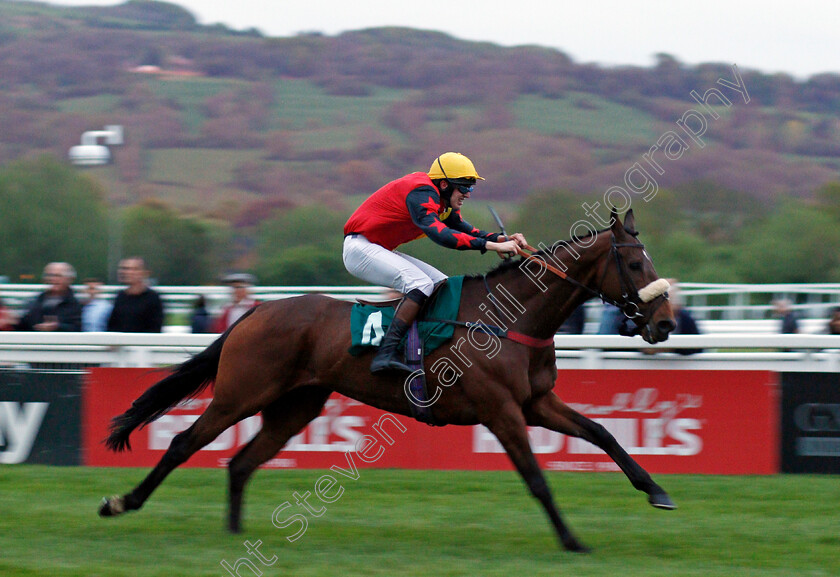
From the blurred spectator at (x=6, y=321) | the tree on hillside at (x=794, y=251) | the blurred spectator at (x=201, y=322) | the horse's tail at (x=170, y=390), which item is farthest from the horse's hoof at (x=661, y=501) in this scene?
the tree on hillside at (x=794, y=251)

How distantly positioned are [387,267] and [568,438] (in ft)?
7.58

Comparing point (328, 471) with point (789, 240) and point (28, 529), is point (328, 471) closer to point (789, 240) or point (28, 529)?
point (28, 529)

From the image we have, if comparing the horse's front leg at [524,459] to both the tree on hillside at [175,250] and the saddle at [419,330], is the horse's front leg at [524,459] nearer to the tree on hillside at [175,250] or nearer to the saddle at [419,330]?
the saddle at [419,330]

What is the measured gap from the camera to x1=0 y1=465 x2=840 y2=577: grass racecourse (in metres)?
4.39

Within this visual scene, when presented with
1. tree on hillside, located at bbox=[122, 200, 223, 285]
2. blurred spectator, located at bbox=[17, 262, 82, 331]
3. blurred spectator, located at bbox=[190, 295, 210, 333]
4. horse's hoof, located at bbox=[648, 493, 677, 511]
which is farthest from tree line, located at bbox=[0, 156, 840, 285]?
horse's hoof, located at bbox=[648, 493, 677, 511]

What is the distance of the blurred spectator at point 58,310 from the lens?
7.70m

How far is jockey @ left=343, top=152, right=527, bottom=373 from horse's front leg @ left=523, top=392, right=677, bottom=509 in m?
0.73

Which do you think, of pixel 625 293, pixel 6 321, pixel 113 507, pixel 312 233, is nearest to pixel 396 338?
pixel 625 293

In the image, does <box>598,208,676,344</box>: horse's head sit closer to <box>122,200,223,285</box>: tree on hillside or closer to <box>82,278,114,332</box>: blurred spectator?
<box>82,278,114,332</box>: blurred spectator

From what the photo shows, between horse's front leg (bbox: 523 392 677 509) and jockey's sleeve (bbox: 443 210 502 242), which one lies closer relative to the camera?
horse's front leg (bbox: 523 392 677 509)

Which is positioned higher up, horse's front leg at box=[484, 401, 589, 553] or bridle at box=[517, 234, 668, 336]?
bridle at box=[517, 234, 668, 336]

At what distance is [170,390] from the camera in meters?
5.43

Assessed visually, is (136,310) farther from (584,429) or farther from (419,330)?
(584,429)

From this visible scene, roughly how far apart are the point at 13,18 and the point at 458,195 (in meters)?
77.4
